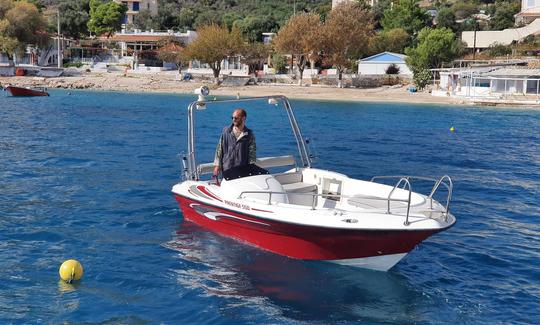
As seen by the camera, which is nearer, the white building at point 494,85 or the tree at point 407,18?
the white building at point 494,85

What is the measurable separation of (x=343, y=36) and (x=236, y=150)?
199 feet

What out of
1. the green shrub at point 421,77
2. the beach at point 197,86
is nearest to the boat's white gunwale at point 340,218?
the beach at point 197,86

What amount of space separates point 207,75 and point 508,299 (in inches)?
2952

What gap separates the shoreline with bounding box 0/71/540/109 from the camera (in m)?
62.6

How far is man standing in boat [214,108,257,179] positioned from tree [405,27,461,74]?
60.0 m

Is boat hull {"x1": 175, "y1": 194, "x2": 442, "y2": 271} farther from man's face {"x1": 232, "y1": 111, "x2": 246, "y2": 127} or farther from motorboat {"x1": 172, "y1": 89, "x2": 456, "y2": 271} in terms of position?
man's face {"x1": 232, "y1": 111, "x2": 246, "y2": 127}

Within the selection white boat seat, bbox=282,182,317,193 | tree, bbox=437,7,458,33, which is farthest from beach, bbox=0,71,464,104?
white boat seat, bbox=282,182,317,193

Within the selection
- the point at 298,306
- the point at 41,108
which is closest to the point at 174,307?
the point at 298,306

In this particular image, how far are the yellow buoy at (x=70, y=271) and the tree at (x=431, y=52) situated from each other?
207 feet

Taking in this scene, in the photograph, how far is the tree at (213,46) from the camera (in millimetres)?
75375

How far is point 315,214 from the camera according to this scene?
10.6 metres

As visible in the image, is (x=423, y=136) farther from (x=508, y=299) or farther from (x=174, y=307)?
(x=174, y=307)

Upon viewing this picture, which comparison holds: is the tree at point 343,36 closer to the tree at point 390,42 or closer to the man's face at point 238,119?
the tree at point 390,42

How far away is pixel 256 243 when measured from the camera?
39.3ft
